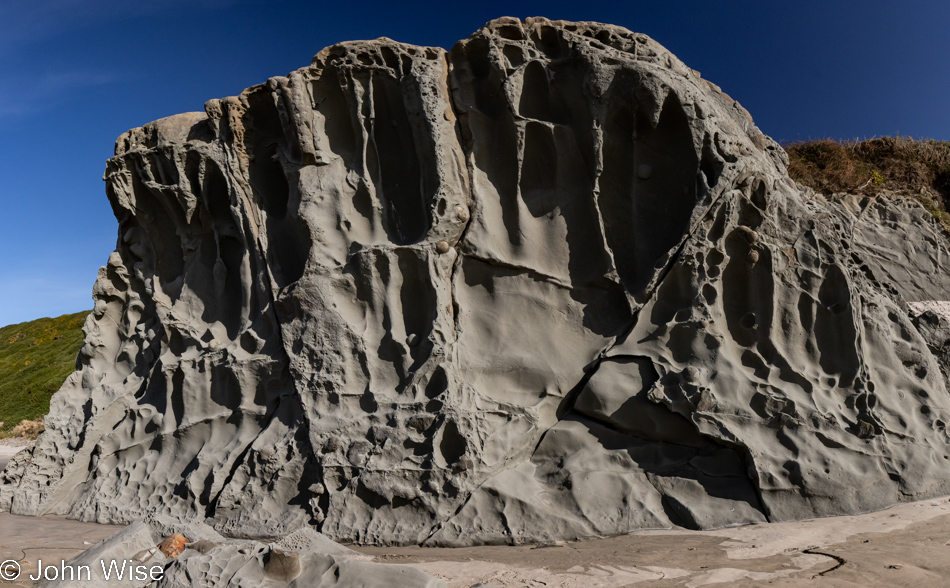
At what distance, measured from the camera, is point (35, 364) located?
1565 centimetres

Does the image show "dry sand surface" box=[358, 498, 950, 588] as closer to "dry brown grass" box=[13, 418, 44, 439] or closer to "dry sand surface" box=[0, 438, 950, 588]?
"dry sand surface" box=[0, 438, 950, 588]

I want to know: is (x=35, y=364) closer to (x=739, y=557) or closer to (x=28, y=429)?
(x=28, y=429)

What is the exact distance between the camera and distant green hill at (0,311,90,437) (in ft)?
46.4

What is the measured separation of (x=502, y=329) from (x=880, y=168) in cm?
732

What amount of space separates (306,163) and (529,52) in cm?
218

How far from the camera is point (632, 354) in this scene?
16.6 ft

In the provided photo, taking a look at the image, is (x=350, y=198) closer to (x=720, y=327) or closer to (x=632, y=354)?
(x=632, y=354)

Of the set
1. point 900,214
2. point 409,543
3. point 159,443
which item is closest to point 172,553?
point 409,543
